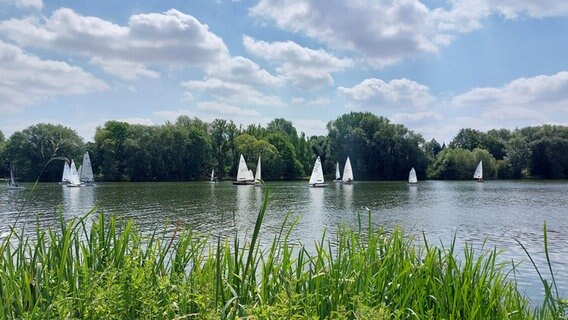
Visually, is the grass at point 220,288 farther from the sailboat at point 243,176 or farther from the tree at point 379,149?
the tree at point 379,149

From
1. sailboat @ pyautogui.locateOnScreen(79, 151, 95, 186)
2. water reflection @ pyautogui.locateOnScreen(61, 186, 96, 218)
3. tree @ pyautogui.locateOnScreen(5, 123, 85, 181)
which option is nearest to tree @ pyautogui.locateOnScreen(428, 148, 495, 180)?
sailboat @ pyautogui.locateOnScreen(79, 151, 95, 186)

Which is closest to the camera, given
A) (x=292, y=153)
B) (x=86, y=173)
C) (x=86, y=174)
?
(x=86, y=174)

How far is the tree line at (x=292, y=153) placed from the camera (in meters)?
102

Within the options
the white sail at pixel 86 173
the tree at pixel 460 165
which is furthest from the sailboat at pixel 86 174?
the tree at pixel 460 165

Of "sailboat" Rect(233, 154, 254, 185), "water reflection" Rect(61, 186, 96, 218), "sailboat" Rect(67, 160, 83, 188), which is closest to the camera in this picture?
"water reflection" Rect(61, 186, 96, 218)

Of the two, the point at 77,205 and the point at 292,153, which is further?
the point at 292,153

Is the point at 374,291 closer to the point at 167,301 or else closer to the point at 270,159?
the point at 167,301

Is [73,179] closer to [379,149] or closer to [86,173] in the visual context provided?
[86,173]

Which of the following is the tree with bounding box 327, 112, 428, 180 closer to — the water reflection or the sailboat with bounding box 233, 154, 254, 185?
the sailboat with bounding box 233, 154, 254, 185

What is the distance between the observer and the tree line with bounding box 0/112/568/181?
4006 inches

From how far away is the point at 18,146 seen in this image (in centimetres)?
9325

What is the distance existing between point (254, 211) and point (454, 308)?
109ft

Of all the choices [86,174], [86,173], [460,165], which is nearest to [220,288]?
[86,174]

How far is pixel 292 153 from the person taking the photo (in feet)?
365
